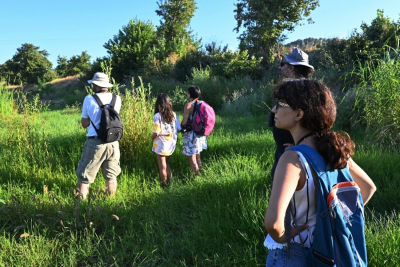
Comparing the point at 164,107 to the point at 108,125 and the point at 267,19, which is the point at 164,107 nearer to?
the point at 108,125

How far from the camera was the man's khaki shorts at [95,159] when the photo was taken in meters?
4.01

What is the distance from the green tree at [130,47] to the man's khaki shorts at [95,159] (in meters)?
23.2

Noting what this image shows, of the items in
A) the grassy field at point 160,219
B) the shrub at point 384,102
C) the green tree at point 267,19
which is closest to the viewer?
the grassy field at point 160,219

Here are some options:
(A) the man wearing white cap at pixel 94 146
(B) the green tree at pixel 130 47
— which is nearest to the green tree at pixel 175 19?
(B) the green tree at pixel 130 47

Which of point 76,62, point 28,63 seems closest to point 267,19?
point 76,62

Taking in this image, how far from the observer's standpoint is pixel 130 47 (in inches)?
1073

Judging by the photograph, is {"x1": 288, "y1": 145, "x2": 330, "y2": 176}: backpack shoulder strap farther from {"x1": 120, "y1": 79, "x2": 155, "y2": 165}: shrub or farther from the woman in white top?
{"x1": 120, "y1": 79, "x2": 155, "y2": 165}: shrub

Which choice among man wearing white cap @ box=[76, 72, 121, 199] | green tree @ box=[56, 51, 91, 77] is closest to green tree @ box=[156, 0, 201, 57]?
green tree @ box=[56, 51, 91, 77]

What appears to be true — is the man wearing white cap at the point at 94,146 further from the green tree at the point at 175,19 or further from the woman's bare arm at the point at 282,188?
the green tree at the point at 175,19

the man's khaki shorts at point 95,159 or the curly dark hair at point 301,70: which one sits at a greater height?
the curly dark hair at point 301,70

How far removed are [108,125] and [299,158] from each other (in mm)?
3072

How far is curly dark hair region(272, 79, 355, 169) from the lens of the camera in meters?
1.39

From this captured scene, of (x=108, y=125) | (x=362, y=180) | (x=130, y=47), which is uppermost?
(x=130, y=47)

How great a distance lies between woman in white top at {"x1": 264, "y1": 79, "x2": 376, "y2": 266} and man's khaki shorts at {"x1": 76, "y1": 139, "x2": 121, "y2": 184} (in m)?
3.04
